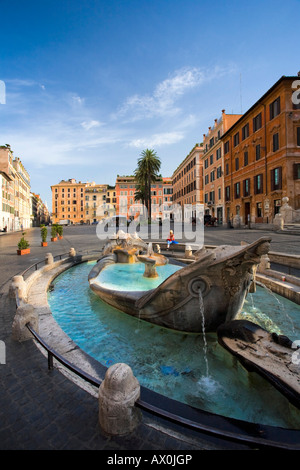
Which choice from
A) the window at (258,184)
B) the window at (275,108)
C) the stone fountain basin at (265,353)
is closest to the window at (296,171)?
the window at (258,184)

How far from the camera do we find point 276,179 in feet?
88.3

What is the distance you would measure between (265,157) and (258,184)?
3.46 meters

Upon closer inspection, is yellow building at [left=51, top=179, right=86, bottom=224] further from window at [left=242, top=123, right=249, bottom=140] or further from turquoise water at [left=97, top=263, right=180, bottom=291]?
turquoise water at [left=97, top=263, right=180, bottom=291]

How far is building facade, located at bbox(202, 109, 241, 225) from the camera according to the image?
133 feet

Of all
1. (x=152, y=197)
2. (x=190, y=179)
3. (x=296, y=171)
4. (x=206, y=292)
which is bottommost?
(x=206, y=292)

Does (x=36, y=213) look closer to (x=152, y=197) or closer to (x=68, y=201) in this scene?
(x=68, y=201)

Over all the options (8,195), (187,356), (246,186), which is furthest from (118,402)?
(8,195)

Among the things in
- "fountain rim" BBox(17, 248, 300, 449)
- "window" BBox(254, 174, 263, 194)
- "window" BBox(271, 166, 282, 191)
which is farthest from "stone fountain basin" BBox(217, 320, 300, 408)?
"window" BBox(254, 174, 263, 194)

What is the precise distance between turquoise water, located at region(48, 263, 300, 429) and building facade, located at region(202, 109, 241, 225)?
37.3 m

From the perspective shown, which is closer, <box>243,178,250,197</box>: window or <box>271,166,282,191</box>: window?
<box>271,166,282,191</box>: window

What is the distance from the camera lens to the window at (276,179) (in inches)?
1033

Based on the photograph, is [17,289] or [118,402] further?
[17,289]

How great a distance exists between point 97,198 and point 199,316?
302 ft

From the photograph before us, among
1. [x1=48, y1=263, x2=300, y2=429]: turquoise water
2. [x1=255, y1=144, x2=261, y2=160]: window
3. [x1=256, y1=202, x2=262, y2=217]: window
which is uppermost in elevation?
[x1=255, y1=144, x2=261, y2=160]: window
